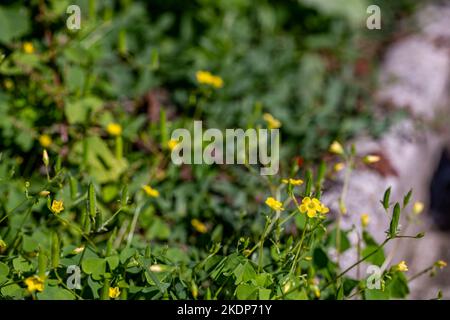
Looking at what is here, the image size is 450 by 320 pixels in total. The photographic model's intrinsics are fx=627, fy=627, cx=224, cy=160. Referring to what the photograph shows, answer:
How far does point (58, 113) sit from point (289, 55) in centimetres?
147

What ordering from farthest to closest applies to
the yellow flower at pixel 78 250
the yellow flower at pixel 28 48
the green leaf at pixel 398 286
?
the yellow flower at pixel 28 48, the green leaf at pixel 398 286, the yellow flower at pixel 78 250

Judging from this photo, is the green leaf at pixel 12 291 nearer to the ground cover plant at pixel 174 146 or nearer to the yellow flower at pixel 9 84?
the ground cover plant at pixel 174 146

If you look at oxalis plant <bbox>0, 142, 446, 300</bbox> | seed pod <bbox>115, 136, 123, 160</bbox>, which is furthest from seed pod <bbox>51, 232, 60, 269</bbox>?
seed pod <bbox>115, 136, 123, 160</bbox>

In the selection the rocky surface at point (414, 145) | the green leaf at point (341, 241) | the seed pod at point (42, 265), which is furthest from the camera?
the rocky surface at point (414, 145)

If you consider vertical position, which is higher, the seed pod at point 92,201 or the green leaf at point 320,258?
the seed pod at point 92,201

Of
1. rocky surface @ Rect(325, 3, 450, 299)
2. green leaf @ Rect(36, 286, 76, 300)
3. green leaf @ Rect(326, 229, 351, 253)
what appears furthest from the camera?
rocky surface @ Rect(325, 3, 450, 299)

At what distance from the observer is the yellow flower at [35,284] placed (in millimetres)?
1501

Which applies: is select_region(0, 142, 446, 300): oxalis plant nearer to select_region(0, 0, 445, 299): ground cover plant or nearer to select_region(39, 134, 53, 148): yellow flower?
select_region(0, 0, 445, 299): ground cover plant

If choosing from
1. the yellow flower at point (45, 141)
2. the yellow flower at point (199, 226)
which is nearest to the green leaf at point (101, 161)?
the yellow flower at point (45, 141)

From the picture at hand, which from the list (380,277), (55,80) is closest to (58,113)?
(55,80)
